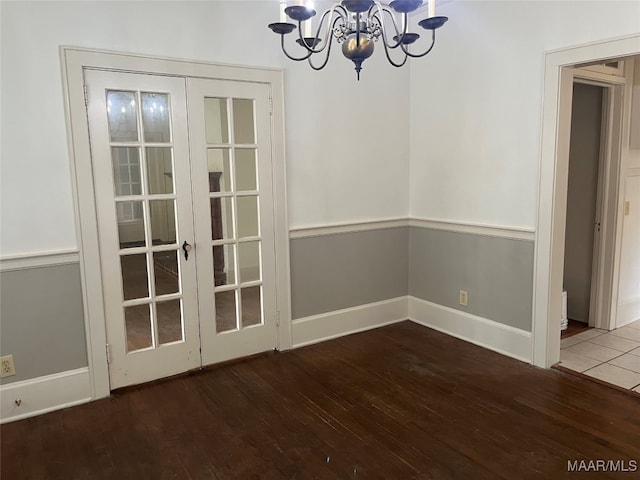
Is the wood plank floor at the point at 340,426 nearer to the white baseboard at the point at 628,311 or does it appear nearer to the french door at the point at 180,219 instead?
the french door at the point at 180,219

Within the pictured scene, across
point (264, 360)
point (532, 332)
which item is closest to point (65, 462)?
point (264, 360)

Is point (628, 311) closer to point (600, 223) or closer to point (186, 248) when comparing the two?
point (600, 223)

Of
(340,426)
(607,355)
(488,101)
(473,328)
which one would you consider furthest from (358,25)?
(607,355)

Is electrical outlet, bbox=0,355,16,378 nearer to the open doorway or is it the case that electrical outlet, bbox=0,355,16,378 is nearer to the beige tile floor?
the beige tile floor

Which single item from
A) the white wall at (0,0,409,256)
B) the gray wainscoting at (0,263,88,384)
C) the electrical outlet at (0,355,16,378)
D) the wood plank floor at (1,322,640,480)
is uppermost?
the white wall at (0,0,409,256)

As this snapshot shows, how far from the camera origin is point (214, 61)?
315 cm

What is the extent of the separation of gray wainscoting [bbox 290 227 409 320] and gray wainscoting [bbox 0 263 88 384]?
1521mm

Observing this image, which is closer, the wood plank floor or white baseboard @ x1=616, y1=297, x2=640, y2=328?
the wood plank floor

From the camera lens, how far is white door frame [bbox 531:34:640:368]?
2.99 metres

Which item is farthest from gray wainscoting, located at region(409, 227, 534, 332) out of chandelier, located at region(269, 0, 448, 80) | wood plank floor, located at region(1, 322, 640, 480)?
chandelier, located at region(269, 0, 448, 80)

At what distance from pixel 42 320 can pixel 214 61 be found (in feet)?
6.35

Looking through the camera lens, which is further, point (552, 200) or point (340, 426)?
point (552, 200)

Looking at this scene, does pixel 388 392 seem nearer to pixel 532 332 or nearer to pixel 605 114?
pixel 532 332

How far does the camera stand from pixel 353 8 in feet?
6.00
